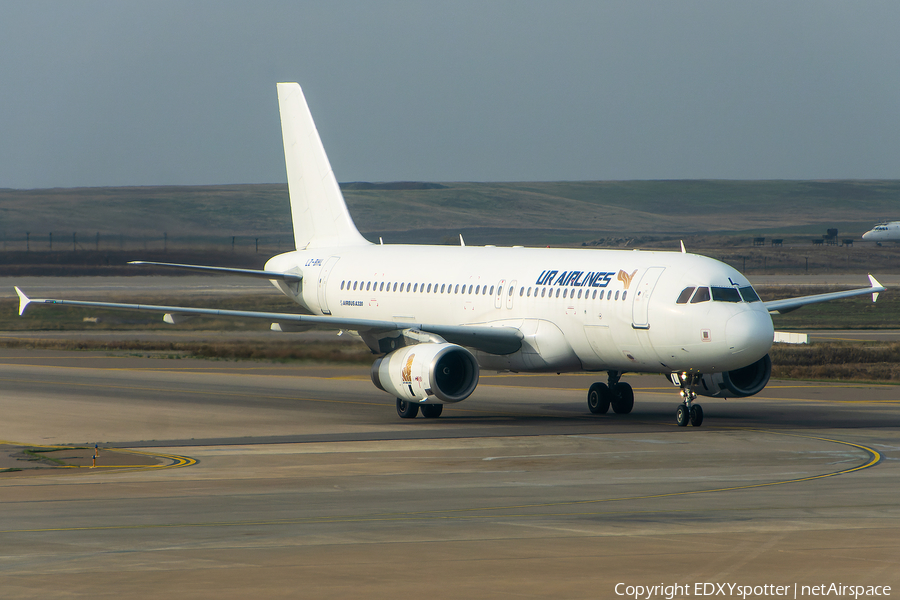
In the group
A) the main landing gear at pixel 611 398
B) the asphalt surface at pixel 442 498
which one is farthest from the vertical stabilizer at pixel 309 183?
the main landing gear at pixel 611 398

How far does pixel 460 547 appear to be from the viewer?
15688 millimetres

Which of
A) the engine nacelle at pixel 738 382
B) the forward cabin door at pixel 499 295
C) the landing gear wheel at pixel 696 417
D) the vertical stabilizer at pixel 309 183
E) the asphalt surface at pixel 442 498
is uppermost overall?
the vertical stabilizer at pixel 309 183

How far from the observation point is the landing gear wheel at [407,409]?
32.1 m

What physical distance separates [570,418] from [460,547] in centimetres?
1702

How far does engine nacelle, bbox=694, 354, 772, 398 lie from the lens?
30.6m

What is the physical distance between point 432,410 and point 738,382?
7.82 meters

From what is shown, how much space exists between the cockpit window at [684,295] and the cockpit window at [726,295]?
1.76 feet

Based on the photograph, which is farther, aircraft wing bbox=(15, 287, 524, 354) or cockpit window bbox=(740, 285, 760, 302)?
aircraft wing bbox=(15, 287, 524, 354)

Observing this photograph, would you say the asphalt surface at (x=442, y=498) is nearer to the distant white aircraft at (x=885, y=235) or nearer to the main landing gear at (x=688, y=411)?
the main landing gear at (x=688, y=411)

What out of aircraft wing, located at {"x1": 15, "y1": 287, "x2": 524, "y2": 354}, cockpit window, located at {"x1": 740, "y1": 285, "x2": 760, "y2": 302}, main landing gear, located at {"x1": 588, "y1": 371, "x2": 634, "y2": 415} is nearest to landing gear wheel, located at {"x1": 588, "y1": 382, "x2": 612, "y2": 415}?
main landing gear, located at {"x1": 588, "y1": 371, "x2": 634, "y2": 415}

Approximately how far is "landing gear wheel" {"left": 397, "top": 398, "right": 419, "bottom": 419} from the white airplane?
0.04 m

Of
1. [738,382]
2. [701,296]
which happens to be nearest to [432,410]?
[738,382]

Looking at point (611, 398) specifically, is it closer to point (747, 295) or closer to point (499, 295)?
point (499, 295)

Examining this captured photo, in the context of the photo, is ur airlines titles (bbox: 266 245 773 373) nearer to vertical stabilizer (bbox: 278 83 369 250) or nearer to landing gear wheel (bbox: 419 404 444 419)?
landing gear wheel (bbox: 419 404 444 419)
